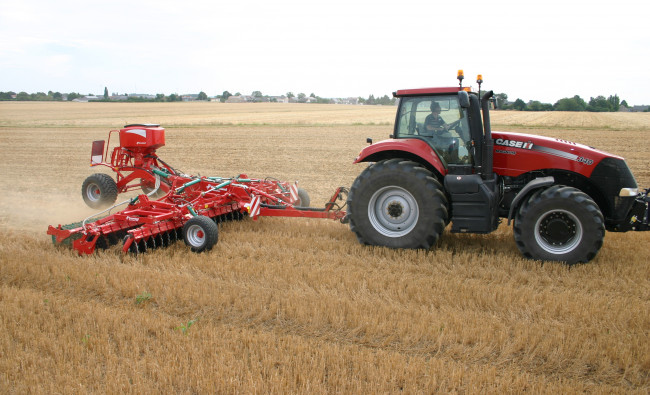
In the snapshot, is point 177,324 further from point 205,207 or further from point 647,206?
point 647,206

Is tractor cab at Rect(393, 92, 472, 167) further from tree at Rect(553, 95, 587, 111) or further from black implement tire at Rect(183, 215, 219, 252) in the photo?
tree at Rect(553, 95, 587, 111)

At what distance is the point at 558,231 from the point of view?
5609 mm

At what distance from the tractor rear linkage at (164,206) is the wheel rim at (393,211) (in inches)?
23.0

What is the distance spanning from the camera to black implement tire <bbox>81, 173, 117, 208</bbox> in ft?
29.1

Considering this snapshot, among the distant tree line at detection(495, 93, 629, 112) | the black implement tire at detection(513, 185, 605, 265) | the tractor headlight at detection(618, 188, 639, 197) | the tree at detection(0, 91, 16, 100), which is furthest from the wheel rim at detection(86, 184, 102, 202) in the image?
the tree at detection(0, 91, 16, 100)

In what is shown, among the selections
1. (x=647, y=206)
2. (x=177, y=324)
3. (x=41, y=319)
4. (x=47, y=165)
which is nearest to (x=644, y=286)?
(x=647, y=206)

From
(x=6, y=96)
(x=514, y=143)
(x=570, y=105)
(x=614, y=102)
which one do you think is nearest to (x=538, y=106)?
(x=570, y=105)

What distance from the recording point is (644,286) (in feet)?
16.6

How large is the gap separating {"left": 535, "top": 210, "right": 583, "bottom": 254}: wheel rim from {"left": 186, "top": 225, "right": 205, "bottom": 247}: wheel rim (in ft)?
13.3

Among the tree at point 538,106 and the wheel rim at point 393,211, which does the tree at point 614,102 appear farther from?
the wheel rim at point 393,211

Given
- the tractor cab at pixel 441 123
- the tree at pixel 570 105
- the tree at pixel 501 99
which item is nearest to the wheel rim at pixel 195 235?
the tractor cab at pixel 441 123

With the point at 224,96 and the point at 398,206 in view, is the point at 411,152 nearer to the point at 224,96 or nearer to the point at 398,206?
the point at 398,206

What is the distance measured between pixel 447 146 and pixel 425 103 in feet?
1.96

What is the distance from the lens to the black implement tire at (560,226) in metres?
5.42
